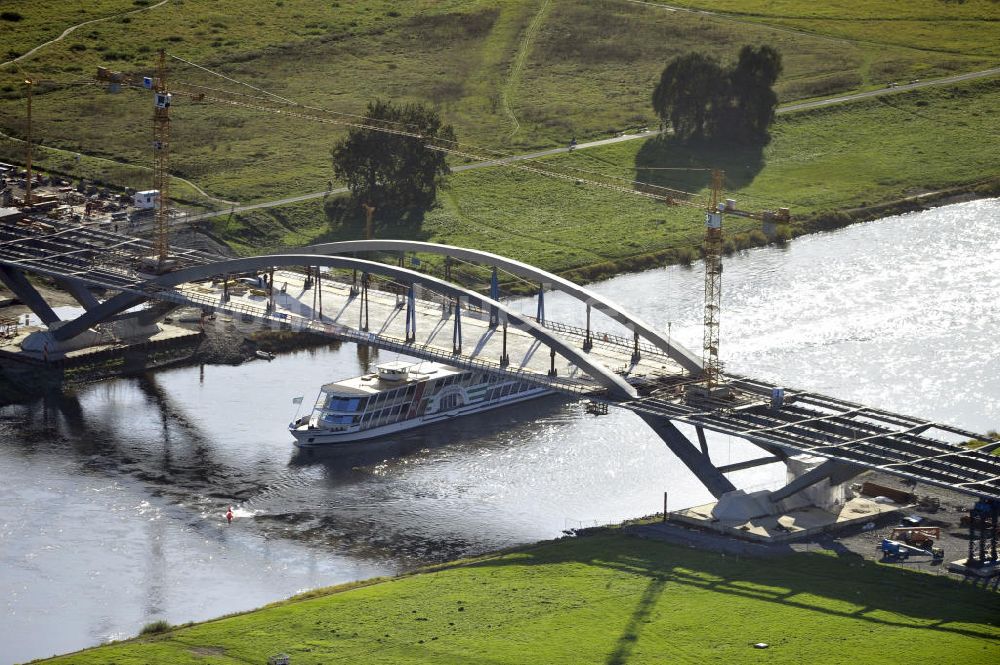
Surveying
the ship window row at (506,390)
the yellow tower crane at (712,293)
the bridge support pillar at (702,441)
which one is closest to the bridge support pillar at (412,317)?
the ship window row at (506,390)

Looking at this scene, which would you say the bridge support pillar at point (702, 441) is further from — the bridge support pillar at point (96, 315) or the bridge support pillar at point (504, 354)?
the bridge support pillar at point (96, 315)

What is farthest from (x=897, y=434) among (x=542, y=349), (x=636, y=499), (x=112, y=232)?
(x=112, y=232)

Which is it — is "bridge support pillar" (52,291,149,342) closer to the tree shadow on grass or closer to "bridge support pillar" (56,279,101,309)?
"bridge support pillar" (56,279,101,309)

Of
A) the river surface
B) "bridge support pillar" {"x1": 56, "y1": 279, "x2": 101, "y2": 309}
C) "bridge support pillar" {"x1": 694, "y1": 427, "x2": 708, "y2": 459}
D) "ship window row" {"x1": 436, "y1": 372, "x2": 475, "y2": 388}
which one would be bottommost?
the river surface

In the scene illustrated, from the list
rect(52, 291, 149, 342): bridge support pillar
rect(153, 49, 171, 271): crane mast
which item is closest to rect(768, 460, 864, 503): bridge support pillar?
rect(52, 291, 149, 342): bridge support pillar

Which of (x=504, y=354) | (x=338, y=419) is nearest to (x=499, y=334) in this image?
(x=504, y=354)

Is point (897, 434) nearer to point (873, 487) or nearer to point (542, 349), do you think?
point (873, 487)

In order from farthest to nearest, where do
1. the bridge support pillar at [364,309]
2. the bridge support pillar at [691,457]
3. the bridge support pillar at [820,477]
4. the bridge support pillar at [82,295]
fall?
the bridge support pillar at [82,295]
the bridge support pillar at [364,309]
the bridge support pillar at [691,457]
the bridge support pillar at [820,477]
